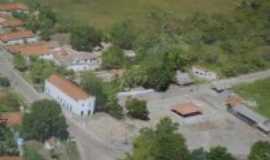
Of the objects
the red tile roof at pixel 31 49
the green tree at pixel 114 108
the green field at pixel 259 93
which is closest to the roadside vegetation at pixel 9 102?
the green tree at pixel 114 108

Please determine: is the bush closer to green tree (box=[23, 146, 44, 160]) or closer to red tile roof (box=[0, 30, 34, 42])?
red tile roof (box=[0, 30, 34, 42])

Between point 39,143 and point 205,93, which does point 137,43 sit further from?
point 39,143

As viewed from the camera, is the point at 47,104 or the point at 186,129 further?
the point at 186,129

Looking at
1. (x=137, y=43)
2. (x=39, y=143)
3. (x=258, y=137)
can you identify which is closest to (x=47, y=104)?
(x=39, y=143)

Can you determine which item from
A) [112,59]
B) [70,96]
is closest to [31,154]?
[70,96]

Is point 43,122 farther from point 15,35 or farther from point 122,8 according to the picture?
point 122,8
